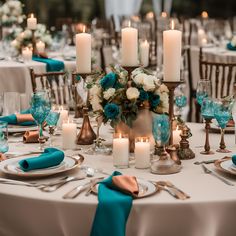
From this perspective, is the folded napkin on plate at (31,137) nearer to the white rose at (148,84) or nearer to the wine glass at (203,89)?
the white rose at (148,84)

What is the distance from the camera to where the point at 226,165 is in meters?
1.95

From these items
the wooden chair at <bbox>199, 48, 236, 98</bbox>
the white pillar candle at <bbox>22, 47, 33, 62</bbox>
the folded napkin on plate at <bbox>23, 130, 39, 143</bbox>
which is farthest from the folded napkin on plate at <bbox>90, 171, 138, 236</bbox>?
the white pillar candle at <bbox>22, 47, 33, 62</bbox>

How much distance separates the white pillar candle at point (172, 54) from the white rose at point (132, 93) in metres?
0.12

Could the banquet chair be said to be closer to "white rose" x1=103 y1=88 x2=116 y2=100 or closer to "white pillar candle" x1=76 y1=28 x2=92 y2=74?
"white pillar candle" x1=76 y1=28 x2=92 y2=74

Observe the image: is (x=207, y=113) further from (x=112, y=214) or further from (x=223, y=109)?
(x=112, y=214)

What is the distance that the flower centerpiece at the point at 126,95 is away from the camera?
207 cm

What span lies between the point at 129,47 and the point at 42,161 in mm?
565

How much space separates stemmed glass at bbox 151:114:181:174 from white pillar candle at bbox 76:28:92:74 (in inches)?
19.5

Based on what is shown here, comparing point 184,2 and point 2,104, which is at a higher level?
point 184,2

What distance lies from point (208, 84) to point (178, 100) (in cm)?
26

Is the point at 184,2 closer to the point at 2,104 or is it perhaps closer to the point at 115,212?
the point at 2,104

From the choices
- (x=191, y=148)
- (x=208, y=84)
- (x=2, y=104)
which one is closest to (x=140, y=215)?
(x=191, y=148)

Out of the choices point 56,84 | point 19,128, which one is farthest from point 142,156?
point 56,84

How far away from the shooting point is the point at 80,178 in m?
1.87
